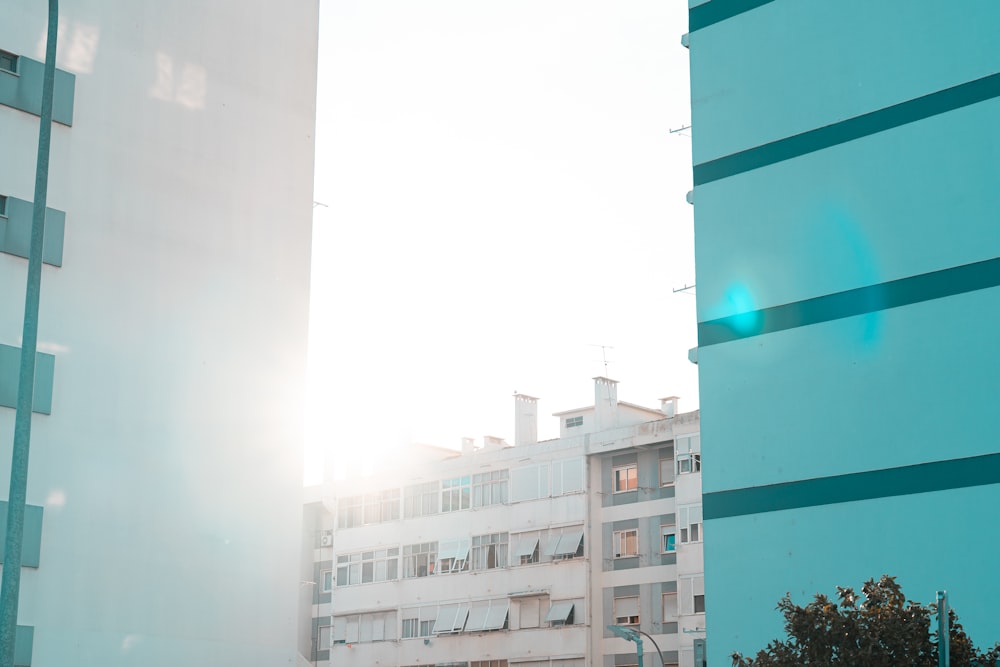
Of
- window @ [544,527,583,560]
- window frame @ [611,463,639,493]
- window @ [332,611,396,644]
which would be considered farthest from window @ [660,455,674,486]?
window @ [332,611,396,644]

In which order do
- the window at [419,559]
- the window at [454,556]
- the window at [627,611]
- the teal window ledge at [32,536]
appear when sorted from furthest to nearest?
the window at [419,559] → the window at [454,556] → the window at [627,611] → the teal window ledge at [32,536]

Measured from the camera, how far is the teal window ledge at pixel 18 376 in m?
23.2

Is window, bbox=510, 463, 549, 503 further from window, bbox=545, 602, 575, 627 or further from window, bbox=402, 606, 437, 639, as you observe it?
window, bbox=402, 606, 437, 639

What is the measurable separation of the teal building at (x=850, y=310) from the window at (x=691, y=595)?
27714 millimetres

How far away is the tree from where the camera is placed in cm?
1563

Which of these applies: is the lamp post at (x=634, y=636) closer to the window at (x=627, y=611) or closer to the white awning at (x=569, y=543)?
the window at (x=627, y=611)

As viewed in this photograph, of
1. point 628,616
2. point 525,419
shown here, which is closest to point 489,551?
Answer: point 525,419

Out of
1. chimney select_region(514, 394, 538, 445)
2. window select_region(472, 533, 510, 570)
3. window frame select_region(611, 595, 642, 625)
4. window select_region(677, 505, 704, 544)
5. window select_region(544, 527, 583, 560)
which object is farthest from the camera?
chimney select_region(514, 394, 538, 445)

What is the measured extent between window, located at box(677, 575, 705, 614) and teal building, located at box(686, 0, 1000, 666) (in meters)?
27.7

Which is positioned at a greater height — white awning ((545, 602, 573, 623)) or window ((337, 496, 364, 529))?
window ((337, 496, 364, 529))

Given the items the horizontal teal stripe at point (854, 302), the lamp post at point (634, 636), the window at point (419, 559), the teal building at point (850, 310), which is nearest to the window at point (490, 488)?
the window at point (419, 559)

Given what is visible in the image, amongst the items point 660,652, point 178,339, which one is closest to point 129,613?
point 178,339

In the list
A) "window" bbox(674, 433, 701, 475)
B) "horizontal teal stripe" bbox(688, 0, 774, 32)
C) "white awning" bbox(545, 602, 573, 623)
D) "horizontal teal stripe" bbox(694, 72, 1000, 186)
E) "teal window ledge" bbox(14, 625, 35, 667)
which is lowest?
"teal window ledge" bbox(14, 625, 35, 667)

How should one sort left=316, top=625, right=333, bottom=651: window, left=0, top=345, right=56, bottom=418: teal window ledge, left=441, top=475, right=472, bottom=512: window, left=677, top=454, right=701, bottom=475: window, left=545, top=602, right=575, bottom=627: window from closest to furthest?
1. left=0, top=345, right=56, bottom=418: teal window ledge
2. left=677, top=454, right=701, bottom=475: window
3. left=545, top=602, right=575, bottom=627: window
4. left=441, top=475, right=472, bottom=512: window
5. left=316, top=625, right=333, bottom=651: window
